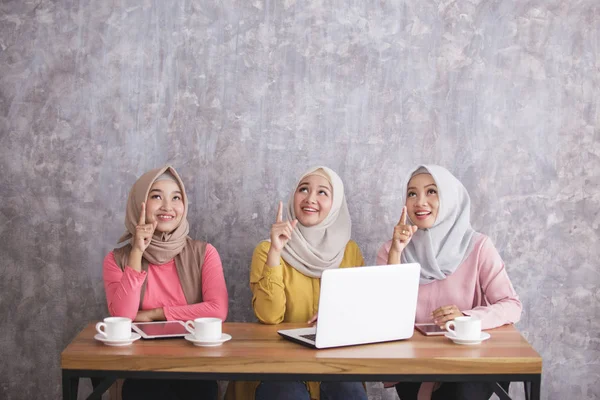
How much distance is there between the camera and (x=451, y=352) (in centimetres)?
208

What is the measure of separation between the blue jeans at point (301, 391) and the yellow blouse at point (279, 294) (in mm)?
69

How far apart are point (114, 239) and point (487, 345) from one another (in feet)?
5.80

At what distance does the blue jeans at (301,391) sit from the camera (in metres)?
2.36

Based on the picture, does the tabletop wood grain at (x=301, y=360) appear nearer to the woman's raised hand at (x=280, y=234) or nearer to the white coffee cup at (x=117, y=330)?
the white coffee cup at (x=117, y=330)

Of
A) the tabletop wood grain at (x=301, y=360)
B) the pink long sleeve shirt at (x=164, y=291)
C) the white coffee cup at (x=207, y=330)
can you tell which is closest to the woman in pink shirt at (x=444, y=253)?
the tabletop wood grain at (x=301, y=360)

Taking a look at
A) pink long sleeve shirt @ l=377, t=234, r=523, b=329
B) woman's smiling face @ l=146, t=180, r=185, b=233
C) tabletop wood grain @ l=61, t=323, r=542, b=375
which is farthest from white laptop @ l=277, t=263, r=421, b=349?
woman's smiling face @ l=146, t=180, r=185, b=233

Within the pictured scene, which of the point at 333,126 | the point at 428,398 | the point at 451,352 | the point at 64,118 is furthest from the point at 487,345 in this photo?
the point at 64,118

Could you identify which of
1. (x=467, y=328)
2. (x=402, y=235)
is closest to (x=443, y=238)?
(x=402, y=235)

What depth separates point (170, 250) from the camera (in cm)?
270

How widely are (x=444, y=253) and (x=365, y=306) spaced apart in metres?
0.68

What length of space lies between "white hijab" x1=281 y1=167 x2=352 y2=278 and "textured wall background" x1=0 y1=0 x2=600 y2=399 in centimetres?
35

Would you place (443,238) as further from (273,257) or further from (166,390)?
(166,390)

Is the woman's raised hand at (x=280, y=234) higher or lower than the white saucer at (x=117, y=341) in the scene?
higher

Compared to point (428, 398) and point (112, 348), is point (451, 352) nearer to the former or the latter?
point (428, 398)
